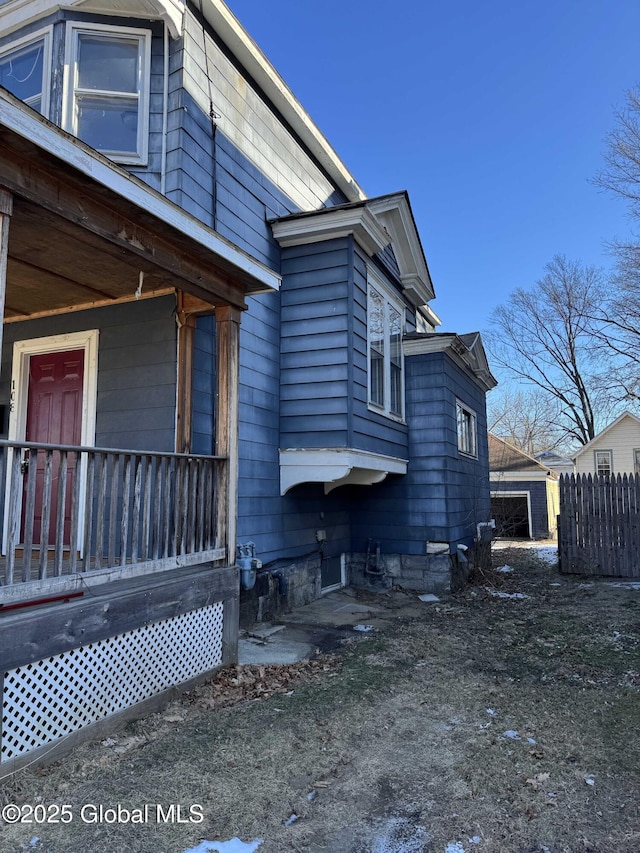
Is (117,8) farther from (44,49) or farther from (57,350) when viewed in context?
(57,350)

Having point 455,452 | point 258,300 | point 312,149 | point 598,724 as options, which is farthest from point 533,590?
point 312,149

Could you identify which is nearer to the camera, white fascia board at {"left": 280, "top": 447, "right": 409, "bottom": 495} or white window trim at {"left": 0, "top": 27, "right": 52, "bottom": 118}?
white window trim at {"left": 0, "top": 27, "right": 52, "bottom": 118}

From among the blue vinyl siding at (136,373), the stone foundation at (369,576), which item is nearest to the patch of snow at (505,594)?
the stone foundation at (369,576)

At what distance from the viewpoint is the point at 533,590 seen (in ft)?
29.2

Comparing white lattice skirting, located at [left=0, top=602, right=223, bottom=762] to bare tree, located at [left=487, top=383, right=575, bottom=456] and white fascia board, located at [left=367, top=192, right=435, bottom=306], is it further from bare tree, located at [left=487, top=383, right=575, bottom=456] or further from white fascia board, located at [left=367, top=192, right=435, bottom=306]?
bare tree, located at [left=487, top=383, right=575, bottom=456]

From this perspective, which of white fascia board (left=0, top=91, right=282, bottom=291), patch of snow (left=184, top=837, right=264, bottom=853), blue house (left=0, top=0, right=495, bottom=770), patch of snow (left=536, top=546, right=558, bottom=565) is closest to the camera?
patch of snow (left=184, top=837, right=264, bottom=853)

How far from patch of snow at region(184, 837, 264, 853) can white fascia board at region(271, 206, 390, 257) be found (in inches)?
235

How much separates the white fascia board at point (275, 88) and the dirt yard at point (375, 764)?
659 centimetres

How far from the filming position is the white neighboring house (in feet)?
69.2

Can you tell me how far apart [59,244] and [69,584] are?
2.47m

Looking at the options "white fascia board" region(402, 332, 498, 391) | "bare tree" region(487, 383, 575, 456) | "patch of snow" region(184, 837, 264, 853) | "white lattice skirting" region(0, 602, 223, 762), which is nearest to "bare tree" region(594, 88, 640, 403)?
"white fascia board" region(402, 332, 498, 391)

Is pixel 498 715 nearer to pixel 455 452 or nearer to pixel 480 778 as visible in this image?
pixel 480 778

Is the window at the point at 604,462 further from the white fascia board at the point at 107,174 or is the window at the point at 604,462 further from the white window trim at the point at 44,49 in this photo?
the white window trim at the point at 44,49

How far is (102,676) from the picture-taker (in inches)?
136
